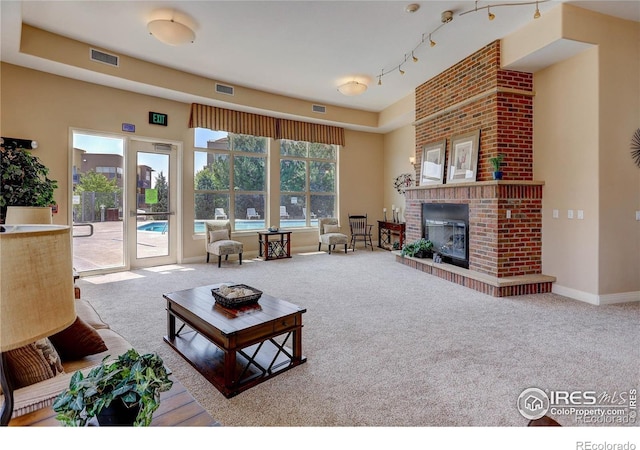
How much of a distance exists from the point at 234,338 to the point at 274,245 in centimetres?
516

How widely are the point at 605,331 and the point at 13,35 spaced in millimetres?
7121

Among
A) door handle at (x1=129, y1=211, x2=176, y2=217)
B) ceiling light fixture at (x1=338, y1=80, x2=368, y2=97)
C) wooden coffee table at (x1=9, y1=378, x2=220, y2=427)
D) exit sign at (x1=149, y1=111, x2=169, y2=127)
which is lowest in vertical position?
wooden coffee table at (x1=9, y1=378, x2=220, y2=427)

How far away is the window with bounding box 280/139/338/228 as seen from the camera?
7836 mm

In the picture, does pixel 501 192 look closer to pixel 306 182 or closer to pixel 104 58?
pixel 306 182

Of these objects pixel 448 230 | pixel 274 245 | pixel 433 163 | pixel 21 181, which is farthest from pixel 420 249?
pixel 21 181

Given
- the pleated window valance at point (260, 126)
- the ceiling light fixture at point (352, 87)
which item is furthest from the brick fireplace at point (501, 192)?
the pleated window valance at point (260, 126)

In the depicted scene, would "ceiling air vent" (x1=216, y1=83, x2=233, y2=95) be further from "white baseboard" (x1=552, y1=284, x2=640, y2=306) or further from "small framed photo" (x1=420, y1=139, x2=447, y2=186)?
"white baseboard" (x1=552, y1=284, x2=640, y2=306)

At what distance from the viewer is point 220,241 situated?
252 inches

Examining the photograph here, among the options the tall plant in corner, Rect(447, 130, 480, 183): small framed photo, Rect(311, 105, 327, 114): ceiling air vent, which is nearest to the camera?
the tall plant in corner

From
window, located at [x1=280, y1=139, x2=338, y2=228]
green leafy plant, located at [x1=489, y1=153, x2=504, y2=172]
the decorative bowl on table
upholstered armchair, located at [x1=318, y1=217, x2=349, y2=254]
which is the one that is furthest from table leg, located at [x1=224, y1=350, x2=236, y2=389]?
window, located at [x1=280, y1=139, x2=338, y2=228]

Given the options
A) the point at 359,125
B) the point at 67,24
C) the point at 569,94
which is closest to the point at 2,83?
the point at 67,24

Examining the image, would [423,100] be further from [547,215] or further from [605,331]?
[605,331]

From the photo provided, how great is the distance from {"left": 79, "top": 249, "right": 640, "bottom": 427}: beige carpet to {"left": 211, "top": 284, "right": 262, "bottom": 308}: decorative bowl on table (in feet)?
1.74
